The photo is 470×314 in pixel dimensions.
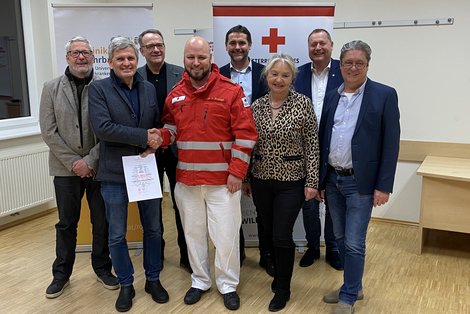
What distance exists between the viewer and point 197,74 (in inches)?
90.4

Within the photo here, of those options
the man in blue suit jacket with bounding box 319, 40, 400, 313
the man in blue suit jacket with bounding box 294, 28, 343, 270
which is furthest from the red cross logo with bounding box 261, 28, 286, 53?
the man in blue suit jacket with bounding box 319, 40, 400, 313

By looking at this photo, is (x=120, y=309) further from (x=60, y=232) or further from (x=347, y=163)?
(x=347, y=163)

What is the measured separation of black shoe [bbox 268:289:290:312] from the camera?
2484 mm

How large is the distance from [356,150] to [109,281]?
5.75ft

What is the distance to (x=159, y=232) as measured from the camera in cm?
257

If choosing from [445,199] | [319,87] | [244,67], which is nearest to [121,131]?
[244,67]

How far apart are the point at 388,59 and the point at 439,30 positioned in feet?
1.49

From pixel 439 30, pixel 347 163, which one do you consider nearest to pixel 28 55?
pixel 347 163

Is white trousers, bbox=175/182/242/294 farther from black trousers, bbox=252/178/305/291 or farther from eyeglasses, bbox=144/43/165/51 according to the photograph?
eyeglasses, bbox=144/43/165/51

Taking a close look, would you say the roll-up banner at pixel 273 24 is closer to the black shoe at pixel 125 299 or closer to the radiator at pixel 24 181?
the black shoe at pixel 125 299

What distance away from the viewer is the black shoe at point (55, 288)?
267 cm

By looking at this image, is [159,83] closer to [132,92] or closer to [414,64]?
[132,92]

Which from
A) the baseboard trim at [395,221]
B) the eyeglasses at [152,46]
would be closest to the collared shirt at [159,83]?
the eyeglasses at [152,46]

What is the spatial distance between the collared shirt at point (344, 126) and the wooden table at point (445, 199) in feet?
4.22
